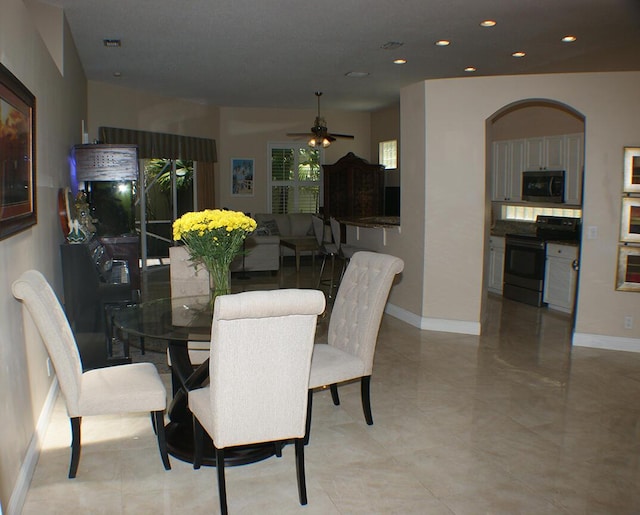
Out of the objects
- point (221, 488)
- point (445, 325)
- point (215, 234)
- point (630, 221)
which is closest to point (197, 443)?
point (221, 488)

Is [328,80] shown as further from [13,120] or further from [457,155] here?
[13,120]

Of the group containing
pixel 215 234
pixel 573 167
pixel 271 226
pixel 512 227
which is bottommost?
pixel 271 226

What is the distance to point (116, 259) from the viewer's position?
216 inches

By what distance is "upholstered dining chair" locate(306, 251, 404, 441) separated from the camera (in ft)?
11.1

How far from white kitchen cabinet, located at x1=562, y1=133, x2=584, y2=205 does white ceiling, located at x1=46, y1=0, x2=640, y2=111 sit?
2.85 feet

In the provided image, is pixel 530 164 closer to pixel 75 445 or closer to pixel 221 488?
pixel 221 488

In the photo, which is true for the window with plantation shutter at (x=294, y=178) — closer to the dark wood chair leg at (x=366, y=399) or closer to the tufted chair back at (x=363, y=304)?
the tufted chair back at (x=363, y=304)

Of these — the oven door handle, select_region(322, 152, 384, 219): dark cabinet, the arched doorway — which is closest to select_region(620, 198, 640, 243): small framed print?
the arched doorway

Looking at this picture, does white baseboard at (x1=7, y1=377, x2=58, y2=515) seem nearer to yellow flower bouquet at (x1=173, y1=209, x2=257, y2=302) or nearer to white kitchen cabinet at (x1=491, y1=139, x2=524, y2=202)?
yellow flower bouquet at (x1=173, y1=209, x2=257, y2=302)

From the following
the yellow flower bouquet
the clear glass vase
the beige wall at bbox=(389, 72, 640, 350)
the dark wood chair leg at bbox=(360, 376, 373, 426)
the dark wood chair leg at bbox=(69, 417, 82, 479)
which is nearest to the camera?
the dark wood chair leg at bbox=(69, 417, 82, 479)

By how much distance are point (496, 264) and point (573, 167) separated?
163 centimetres

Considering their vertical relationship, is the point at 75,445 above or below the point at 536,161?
below

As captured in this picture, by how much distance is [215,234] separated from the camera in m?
3.23

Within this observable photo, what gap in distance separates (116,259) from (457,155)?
133 inches
